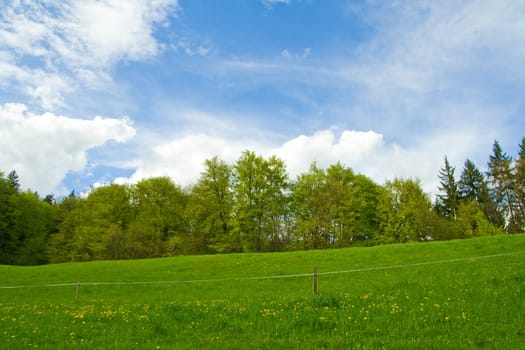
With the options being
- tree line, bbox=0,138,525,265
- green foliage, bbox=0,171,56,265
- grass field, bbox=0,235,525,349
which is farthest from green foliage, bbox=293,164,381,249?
green foliage, bbox=0,171,56,265

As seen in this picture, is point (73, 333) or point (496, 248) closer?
point (73, 333)

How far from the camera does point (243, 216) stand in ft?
Answer: 187

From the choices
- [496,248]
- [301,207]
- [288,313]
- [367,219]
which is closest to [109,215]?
[301,207]

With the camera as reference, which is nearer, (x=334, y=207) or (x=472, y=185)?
(x=334, y=207)

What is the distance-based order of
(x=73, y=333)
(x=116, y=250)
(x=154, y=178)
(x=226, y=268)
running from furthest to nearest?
1. (x=154, y=178)
2. (x=116, y=250)
3. (x=226, y=268)
4. (x=73, y=333)

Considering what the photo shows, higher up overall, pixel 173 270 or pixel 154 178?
pixel 154 178

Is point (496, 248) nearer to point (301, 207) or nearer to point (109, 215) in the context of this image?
point (301, 207)

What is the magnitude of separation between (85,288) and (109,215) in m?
40.1

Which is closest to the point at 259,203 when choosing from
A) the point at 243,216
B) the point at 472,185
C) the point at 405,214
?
the point at 243,216

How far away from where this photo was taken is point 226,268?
33281 mm

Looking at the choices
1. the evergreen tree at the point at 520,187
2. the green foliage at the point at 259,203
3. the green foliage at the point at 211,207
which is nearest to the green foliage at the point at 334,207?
the green foliage at the point at 259,203

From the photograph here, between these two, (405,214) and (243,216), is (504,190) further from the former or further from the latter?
(243,216)

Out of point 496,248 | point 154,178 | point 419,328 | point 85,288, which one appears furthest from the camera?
point 154,178

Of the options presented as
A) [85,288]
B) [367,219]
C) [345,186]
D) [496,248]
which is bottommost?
[85,288]
